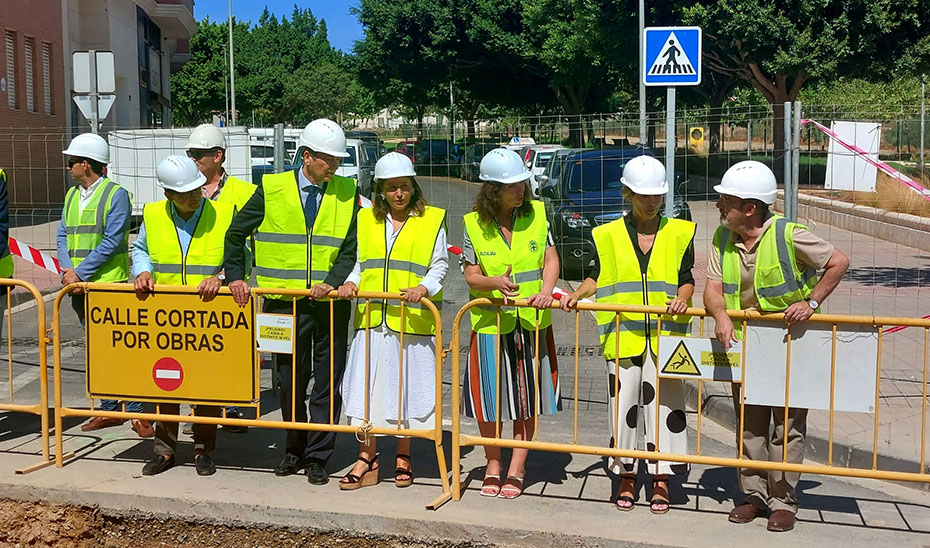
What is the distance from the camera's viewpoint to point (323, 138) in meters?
5.77

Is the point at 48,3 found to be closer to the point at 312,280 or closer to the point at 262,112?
the point at 312,280

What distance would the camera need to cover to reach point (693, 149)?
990 centimetres

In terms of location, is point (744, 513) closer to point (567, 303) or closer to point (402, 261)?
point (567, 303)

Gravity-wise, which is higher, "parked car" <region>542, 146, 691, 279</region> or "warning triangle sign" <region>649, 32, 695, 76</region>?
"warning triangle sign" <region>649, 32, 695, 76</region>

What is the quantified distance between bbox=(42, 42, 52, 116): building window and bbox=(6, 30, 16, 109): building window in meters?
2.16

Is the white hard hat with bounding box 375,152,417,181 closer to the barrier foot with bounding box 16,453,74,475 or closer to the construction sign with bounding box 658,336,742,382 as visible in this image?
the construction sign with bounding box 658,336,742,382

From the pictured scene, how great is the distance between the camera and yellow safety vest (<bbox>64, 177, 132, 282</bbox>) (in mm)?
7168

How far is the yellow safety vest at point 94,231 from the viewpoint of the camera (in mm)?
7168

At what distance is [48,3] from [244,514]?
26251 millimetres

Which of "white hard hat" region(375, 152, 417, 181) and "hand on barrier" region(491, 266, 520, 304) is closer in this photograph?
"hand on barrier" region(491, 266, 520, 304)

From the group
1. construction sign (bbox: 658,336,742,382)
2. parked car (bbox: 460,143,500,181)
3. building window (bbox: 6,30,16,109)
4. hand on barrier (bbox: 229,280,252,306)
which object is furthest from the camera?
building window (bbox: 6,30,16,109)

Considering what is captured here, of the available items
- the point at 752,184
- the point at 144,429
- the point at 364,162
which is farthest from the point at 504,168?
the point at 364,162

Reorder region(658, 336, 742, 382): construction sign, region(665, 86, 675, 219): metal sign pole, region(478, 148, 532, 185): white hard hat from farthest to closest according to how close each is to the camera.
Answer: region(665, 86, 675, 219): metal sign pole, region(478, 148, 532, 185): white hard hat, region(658, 336, 742, 382): construction sign

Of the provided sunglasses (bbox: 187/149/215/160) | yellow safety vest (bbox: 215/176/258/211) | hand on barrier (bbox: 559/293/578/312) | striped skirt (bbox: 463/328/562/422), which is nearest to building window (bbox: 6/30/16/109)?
sunglasses (bbox: 187/149/215/160)
